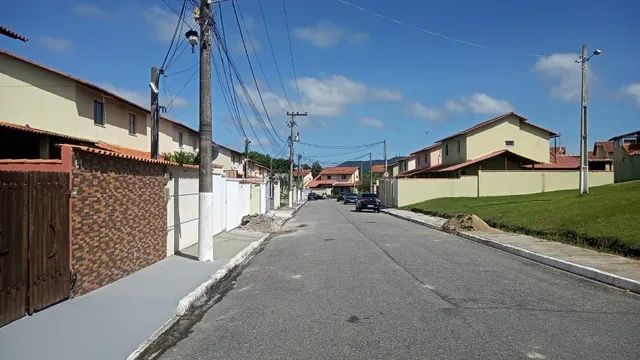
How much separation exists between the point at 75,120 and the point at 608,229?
70.9 feet

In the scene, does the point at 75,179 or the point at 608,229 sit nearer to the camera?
the point at 75,179

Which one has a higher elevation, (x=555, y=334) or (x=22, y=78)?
(x=22, y=78)

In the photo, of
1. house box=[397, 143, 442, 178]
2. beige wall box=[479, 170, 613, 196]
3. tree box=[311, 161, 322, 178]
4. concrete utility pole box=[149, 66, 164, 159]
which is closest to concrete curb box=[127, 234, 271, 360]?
concrete utility pole box=[149, 66, 164, 159]

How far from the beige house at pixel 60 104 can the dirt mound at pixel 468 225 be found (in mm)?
16689

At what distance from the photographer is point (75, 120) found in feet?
84.0

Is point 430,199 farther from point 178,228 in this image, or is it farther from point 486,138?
point 178,228

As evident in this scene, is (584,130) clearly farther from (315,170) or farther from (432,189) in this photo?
(315,170)

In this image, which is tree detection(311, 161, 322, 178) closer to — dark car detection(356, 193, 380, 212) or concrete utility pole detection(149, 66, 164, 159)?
dark car detection(356, 193, 380, 212)

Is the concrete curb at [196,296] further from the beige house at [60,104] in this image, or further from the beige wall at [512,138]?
the beige wall at [512,138]

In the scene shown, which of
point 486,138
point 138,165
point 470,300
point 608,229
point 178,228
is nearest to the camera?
point 470,300

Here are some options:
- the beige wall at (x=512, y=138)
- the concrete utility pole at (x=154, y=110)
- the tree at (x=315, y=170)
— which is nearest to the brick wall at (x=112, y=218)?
the concrete utility pole at (x=154, y=110)

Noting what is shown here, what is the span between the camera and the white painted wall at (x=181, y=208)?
14540 mm

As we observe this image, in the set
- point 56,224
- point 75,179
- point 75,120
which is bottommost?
point 56,224

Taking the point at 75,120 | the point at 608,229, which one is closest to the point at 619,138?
the point at 608,229
